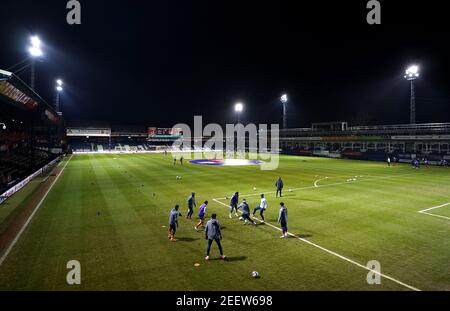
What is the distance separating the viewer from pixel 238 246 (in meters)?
12.6

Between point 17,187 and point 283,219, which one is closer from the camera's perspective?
point 283,219

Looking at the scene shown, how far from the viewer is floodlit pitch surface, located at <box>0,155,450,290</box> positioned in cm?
940

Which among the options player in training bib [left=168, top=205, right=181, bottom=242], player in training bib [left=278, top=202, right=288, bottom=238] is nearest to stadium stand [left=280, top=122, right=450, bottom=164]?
player in training bib [left=278, top=202, right=288, bottom=238]

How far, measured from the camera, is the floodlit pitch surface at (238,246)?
30.8 feet

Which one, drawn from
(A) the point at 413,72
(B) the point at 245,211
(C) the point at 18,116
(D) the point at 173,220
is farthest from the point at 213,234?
(A) the point at 413,72

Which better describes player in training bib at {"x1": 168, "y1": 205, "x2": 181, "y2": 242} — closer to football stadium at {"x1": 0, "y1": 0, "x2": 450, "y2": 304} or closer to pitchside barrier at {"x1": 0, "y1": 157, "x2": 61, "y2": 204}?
football stadium at {"x1": 0, "y1": 0, "x2": 450, "y2": 304}

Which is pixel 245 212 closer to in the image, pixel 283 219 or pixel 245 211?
pixel 245 211

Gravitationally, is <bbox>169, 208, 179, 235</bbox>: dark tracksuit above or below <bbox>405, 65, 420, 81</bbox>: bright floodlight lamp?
below

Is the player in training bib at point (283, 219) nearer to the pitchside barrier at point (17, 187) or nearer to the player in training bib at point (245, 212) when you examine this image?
the player in training bib at point (245, 212)

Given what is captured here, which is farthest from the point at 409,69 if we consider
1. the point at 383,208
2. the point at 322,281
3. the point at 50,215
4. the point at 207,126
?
the point at 207,126

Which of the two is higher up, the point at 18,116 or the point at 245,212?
the point at 18,116

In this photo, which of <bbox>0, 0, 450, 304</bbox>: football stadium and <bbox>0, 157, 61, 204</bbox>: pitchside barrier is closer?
<bbox>0, 0, 450, 304</bbox>: football stadium

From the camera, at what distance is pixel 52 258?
1116cm
